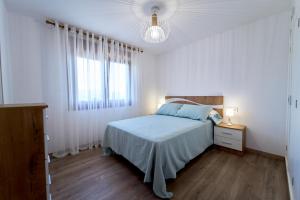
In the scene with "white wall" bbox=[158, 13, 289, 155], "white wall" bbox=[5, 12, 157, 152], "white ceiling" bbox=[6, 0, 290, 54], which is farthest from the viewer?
"white wall" bbox=[158, 13, 289, 155]

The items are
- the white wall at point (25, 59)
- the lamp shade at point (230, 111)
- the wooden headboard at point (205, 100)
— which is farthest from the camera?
the wooden headboard at point (205, 100)

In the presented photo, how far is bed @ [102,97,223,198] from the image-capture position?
1550 millimetres

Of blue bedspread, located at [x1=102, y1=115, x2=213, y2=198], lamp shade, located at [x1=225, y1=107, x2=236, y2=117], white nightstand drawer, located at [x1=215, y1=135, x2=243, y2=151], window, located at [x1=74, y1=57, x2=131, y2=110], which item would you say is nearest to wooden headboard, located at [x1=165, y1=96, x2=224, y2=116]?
lamp shade, located at [x1=225, y1=107, x2=236, y2=117]

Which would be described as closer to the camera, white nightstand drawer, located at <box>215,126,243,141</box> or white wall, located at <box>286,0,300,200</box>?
white wall, located at <box>286,0,300,200</box>

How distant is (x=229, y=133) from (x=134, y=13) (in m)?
2.70

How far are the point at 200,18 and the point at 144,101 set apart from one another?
249cm

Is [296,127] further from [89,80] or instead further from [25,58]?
[25,58]

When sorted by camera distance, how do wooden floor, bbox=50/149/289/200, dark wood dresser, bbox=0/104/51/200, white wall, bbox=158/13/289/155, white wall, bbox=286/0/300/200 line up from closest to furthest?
dark wood dresser, bbox=0/104/51/200, white wall, bbox=286/0/300/200, wooden floor, bbox=50/149/289/200, white wall, bbox=158/13/289/155

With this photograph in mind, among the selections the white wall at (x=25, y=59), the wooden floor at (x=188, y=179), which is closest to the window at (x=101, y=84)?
the white wall at (x=25, y=59)

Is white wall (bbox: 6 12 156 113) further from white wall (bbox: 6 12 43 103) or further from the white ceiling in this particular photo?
the white ceiling

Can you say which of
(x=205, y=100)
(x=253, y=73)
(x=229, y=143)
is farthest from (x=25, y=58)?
(x=253, y=73)

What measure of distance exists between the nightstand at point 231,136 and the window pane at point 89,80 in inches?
102

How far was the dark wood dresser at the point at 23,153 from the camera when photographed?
0.85m

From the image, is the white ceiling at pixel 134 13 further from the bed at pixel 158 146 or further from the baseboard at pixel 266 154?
the baseboard at pixel 266 154
